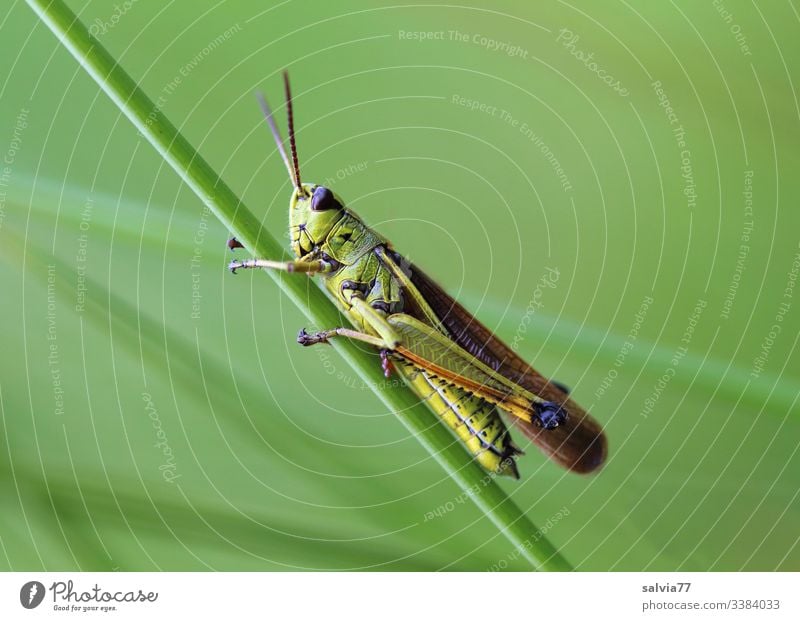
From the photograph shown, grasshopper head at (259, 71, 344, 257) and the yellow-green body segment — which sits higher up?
grasshopper head at (259, 71, 344, 257)

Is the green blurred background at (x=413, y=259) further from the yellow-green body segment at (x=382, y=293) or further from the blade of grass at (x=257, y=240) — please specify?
the blade of grass at (x=257, y=240)

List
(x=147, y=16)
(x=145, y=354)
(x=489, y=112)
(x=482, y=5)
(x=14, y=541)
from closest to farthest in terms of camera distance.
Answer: (x=14, y=541)
(x=145, y=354)
(x=147, y=16)
(x=482, y=5)
(x=489, y=112)

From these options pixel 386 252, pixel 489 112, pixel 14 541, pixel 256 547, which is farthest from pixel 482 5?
pixel 14 541

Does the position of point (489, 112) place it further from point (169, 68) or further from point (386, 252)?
point (169, 68)

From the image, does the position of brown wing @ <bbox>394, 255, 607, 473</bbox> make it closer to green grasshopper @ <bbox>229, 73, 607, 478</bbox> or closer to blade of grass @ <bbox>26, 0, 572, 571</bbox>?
green grasshopper @ <bbox>229, 73, 607, 478</bbox>

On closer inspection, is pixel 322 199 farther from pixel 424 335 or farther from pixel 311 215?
pixel 424 335

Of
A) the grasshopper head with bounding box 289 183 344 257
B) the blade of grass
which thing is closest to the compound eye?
the grasshopper head with bounding box 289 183 344 257

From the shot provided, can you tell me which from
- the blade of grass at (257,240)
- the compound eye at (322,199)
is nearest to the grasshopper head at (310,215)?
the compound eye at (322,199)
